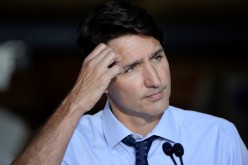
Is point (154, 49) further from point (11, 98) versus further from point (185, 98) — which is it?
point (11, 98)

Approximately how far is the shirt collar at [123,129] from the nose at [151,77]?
168mm

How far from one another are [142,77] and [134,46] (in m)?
0.10

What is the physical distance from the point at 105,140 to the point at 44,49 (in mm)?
3106

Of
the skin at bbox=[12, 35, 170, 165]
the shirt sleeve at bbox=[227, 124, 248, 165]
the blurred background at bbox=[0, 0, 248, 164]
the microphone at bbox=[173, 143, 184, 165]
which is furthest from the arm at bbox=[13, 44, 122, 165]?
the blurred background at bbox=[0, 0, 248, 164]

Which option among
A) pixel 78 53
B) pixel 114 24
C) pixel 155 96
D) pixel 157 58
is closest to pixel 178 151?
pixel 155 96

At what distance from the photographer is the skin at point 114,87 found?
62.7 inches

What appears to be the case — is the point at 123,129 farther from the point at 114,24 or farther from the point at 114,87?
the point at 114,24

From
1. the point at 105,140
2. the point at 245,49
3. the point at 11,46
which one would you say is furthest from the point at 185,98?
the point at 105,140

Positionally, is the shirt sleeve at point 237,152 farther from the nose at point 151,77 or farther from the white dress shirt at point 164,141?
the nose at point 151,77

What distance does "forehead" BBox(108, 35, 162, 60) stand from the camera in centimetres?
166

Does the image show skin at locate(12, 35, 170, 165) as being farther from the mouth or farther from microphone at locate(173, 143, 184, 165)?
microphone at locate(173, 143, 184, 165)

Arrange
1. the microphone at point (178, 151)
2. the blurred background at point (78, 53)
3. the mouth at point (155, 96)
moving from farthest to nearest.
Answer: the blurred background at point (78, 53)
the mouth at point (155, 96)
the microphone at point (178, 151)

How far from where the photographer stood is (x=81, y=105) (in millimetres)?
1630

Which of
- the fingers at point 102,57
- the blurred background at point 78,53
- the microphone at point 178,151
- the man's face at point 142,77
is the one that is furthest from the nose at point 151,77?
the blurred background at point 78,53
